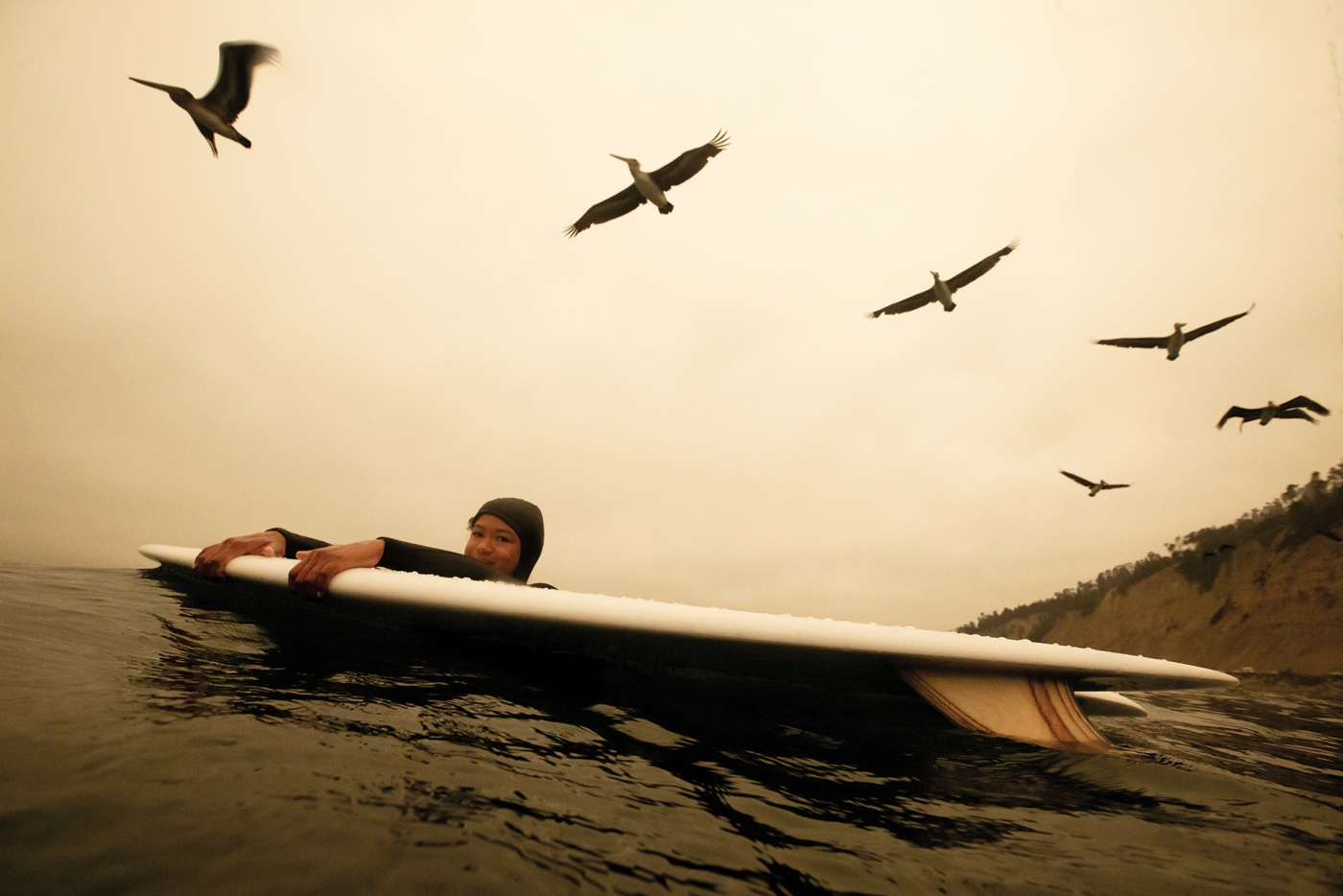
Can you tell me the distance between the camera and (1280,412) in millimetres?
8578

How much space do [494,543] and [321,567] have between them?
5.08 feet

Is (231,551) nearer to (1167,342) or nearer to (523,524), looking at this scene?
(523,524)

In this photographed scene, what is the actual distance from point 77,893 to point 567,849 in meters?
0.60

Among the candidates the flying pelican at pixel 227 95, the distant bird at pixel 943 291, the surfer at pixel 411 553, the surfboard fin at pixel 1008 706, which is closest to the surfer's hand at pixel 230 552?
the surfer at pixel 411 553

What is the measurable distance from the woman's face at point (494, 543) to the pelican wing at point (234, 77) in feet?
17.6

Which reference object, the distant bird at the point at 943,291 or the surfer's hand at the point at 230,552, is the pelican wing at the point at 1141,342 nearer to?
the distant bird at the point at 943,291

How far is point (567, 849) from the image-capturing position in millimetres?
931

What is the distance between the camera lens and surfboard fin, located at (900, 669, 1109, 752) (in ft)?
7.44

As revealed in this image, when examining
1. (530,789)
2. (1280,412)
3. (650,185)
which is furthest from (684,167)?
(1280,412)

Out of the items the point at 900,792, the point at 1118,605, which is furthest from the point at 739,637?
the point at 1118,605

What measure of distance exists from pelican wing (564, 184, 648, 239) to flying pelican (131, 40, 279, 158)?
356 cm

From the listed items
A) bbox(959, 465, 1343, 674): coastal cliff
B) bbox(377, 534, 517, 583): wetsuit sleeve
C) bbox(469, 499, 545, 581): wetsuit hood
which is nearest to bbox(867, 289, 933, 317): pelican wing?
bbox(469, 499, 545, 581): wetsuit hood

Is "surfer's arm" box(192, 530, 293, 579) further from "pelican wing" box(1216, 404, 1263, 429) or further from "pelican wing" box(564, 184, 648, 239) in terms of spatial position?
"pelican wing" box(1216, 404, 1263, 429)

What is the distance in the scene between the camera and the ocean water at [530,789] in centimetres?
80
